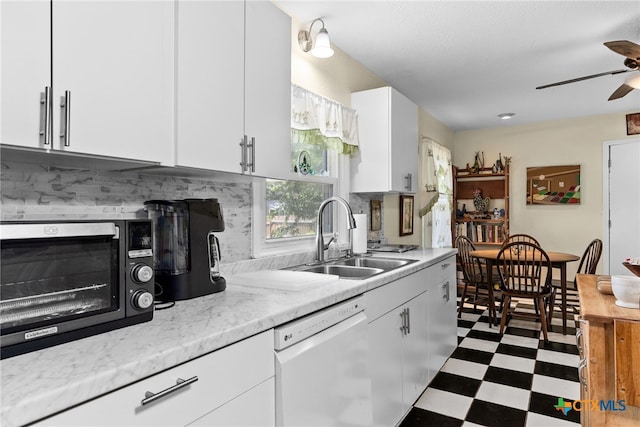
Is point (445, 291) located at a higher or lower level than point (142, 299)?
lower

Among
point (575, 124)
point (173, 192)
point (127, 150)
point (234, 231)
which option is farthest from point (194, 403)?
point (575, 124)

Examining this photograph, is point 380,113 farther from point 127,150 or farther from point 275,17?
point 127,150

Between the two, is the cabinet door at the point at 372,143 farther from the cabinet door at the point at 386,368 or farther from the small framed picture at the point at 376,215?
the cabinet door at the point at 386,368

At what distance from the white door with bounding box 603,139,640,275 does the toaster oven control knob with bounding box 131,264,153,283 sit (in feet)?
19.9

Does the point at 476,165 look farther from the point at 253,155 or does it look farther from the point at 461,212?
the point at 253,155

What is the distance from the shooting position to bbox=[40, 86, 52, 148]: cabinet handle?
97 centimetres

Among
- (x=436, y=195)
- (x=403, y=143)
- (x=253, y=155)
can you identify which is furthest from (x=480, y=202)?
(x=253, y=155)

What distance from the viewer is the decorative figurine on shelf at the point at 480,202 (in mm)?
5902

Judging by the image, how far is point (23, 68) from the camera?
0.94 metres

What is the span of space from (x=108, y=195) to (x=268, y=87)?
796 millimetres

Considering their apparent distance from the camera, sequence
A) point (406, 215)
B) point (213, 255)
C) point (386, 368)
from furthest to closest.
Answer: point (406, 215) → point (386, 368) → point (213, 255)

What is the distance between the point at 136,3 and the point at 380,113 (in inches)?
83.8

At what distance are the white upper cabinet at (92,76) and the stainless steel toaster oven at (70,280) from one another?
24 centimetres

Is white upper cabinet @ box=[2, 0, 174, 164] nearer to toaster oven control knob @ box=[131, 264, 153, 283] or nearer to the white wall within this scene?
toaster oven control knob @ box=[131, 264, 153, 283]
